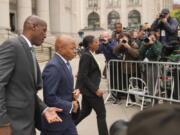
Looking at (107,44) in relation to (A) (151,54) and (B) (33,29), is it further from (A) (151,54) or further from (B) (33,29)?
(B) (33,29)

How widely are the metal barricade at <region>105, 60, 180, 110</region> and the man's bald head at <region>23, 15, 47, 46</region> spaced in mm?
4668

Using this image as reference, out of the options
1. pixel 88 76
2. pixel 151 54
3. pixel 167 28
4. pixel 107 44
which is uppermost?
pixel 167 28

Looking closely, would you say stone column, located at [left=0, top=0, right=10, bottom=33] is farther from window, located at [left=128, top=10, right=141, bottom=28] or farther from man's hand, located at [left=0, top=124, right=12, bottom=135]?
window, located at [left=128, top=10, right=141, bottom=28]

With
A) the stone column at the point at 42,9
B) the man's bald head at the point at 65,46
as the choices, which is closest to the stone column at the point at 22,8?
the stone column at the point at 42,9

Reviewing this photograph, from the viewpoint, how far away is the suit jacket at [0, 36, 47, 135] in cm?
267

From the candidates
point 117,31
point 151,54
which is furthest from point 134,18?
point 151,54

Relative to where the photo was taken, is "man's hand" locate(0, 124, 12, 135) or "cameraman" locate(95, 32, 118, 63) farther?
"cameraman" locate(95, 32, 118, 63)

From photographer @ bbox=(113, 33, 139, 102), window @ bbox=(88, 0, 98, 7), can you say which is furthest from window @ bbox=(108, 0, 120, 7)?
photographer @ bbox=(113, 33, 139, 102)

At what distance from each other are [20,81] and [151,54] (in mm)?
5547

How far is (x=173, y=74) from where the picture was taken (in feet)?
24.2

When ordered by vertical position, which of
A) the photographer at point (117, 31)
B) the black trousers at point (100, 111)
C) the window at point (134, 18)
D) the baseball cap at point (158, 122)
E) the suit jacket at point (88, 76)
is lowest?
the black trousers at point (100, 111)

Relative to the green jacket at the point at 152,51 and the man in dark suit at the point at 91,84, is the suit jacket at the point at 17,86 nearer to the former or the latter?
the man in dark suit at the point at 91,84

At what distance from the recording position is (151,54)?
7.83 meters

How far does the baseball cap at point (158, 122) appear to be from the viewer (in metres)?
0.78
